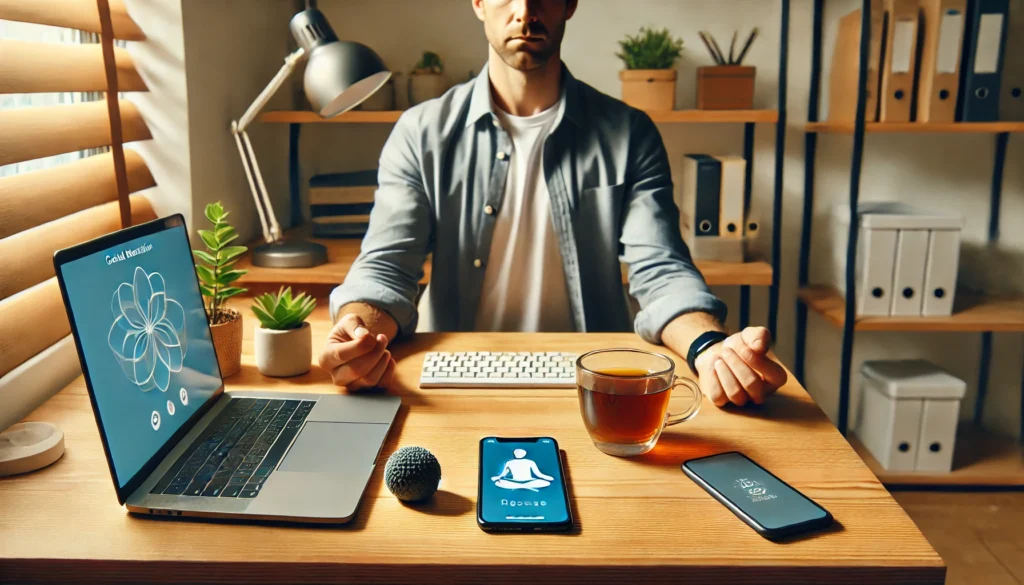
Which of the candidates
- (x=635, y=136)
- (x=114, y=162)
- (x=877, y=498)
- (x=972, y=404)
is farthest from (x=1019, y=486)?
(x=114, y=162)

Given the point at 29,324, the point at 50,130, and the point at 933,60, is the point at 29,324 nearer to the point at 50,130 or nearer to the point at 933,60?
the point at 50,130

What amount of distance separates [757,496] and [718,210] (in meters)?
1.61

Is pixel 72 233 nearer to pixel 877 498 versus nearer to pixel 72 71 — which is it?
pixel 72 71

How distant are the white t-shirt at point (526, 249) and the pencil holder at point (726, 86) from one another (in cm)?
81

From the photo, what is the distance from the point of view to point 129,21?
5.26ft

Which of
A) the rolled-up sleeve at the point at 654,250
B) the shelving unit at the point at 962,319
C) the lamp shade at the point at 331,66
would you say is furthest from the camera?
the shelving unit at the point at 962,319

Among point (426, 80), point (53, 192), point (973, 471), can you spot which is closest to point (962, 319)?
point (973, 471)

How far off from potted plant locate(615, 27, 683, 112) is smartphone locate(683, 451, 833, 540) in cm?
159

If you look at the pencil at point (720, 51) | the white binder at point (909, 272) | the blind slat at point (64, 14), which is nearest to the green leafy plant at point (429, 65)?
the pencil at point (720, 51)

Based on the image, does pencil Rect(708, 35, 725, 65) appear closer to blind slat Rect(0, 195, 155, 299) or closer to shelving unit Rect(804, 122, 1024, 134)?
shelving unit Rect(804, 122, 1024, 134)

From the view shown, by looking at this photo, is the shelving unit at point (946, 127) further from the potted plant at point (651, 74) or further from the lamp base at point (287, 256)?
the lamp base at point (287, 256)

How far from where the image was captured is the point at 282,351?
1.07 m

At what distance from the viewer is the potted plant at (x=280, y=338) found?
3.49 ft

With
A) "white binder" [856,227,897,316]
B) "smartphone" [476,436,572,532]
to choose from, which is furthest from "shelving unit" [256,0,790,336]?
"smartphone" [476,436,572,532]
